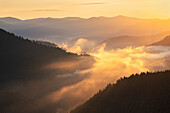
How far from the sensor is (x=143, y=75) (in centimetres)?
13550

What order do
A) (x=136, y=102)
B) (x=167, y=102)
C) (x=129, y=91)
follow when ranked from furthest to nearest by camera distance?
(x=129, y=91)
(x=136, y=102)
(x=167, y=102)

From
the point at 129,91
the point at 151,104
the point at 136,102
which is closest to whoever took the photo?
the point at 151,104

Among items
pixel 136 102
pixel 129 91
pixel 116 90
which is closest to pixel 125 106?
pixel 136 102

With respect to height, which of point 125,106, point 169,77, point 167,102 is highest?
point 169,77

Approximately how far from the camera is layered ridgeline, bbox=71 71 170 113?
9703 cm

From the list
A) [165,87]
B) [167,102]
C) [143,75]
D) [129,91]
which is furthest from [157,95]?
[143,75]

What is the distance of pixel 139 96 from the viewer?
11419 centimetres

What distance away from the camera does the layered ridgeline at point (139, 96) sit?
97.0m

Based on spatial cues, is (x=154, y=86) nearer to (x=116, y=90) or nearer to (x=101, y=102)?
(x=116, y=90)

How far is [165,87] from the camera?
104875 mm

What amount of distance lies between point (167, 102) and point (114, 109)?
104ft

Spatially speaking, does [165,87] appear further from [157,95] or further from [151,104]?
[151,104]

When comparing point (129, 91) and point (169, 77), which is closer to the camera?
point (169, 77)

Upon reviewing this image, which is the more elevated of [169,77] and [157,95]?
[169,77]
